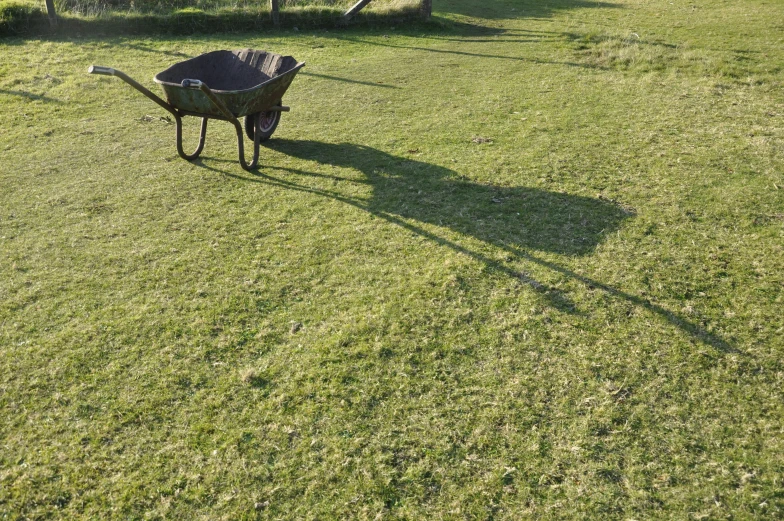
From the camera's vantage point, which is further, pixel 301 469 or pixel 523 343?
pixel 523 343

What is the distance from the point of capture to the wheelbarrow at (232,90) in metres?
5.24

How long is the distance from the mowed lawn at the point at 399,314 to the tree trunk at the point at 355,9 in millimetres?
5709

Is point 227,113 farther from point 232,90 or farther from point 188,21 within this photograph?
point 188,21

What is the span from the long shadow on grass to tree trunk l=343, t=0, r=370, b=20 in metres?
7.50

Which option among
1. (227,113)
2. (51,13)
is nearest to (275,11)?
(51,13)

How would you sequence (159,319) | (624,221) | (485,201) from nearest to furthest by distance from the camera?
1. (159,319)
2. (624,221)
3. (485,201)

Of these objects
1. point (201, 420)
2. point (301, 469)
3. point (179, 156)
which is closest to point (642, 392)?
point (301, 469)

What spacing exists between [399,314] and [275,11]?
10396mm

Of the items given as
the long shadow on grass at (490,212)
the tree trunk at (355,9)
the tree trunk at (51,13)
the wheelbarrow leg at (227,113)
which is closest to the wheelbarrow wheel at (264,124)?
the wheelbarrow leg at (227,113)

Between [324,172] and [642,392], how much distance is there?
12.5 feet

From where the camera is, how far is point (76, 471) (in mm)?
2818

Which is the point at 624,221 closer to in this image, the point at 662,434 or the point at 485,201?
the point at 485,201

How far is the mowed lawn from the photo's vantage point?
2.79 metres

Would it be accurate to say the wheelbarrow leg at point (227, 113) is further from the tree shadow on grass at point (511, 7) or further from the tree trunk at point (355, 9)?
the tree shadow on grass at point (511, 7)
